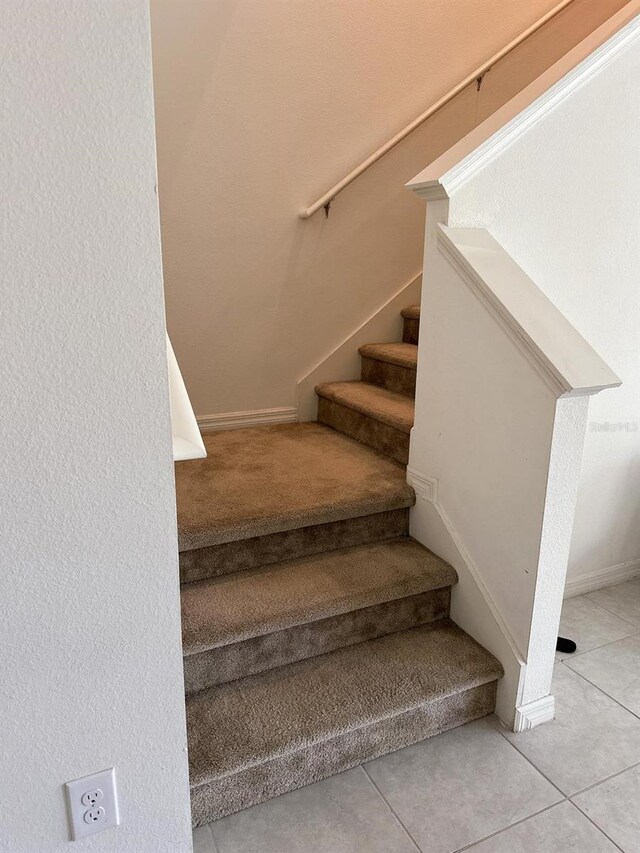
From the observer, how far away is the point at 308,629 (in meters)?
1.70

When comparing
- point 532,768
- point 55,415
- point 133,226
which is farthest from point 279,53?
point 532,768

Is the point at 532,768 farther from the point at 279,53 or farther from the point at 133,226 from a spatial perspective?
the point at 279,53

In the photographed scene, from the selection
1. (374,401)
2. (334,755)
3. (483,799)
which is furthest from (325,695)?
(374,401)

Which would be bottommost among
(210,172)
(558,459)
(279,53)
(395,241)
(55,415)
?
(558,459)

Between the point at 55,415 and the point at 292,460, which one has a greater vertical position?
the point at 55,415

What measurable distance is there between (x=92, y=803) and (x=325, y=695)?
65cm

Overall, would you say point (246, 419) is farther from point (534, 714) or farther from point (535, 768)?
point (535, 768)

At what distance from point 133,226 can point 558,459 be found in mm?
1152

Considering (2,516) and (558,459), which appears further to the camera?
(558,459)

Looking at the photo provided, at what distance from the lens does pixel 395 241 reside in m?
2.88

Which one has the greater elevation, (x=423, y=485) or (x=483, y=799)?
(x=423, y=485)

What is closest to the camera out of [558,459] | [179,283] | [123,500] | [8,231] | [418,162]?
[8,231]

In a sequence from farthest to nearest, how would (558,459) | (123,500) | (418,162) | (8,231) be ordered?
(418,162) < (558,459) < (123,500) < (8,231)

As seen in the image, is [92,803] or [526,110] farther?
[526,110]
